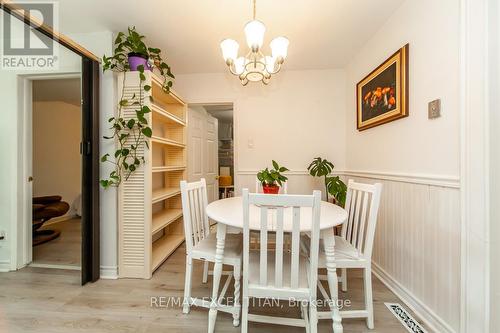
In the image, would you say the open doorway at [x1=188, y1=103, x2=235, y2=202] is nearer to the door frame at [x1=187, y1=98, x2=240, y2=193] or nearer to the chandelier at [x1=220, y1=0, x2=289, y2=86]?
the door frame at [x1=187, y1=98, x2=240, y2=193]

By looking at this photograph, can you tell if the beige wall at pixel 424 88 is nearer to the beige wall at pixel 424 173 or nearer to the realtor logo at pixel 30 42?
the beige wall at pixel 424 173

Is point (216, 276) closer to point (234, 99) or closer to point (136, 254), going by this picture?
point (136, 254)

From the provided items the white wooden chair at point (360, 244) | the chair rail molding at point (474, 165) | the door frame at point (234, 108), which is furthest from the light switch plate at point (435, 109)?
the door frame at point (234, 108)

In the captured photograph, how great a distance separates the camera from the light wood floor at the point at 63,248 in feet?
7.27

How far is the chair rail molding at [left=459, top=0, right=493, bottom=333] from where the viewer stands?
43.9 inches

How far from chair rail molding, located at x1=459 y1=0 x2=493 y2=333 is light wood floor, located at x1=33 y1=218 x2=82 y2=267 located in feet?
9.78

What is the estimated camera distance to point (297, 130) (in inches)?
120

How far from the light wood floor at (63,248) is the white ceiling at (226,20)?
74.2 inches

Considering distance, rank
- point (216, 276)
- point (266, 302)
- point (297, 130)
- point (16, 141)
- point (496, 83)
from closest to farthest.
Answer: point (496, 83), point (216, 276), point (266, 302), point (16, 141), point (297, 130)

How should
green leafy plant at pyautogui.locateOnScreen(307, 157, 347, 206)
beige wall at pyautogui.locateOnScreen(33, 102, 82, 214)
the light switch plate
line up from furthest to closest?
green leafy plant at pyautogui.locateOnScreen(307, 157, 347, 206)
beige wall at pyautogui.locateOnScreen(33, 102, 82, 214)
the light switch plate

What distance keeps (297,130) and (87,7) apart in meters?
2.47

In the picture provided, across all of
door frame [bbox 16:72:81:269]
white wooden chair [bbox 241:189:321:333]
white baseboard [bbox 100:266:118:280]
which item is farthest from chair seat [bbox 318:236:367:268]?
door frame [bbox 16:72:81:269]

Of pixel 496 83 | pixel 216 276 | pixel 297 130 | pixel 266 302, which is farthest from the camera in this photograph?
pixel 297 130

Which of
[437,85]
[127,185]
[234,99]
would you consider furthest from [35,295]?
[437,85]
